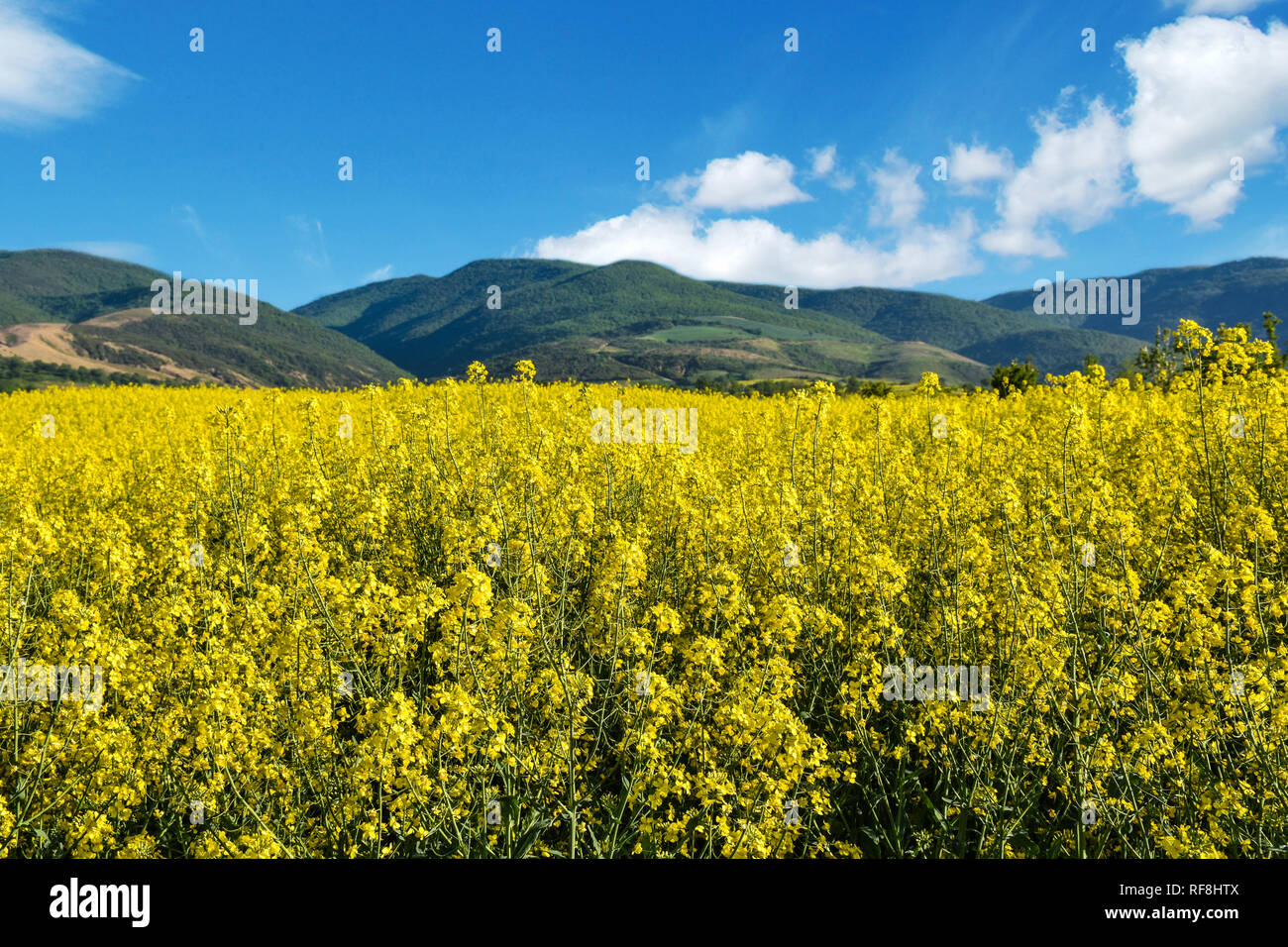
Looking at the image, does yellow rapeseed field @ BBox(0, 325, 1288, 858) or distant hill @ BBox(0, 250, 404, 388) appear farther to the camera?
→ distant hill @ BBox(0, 250, 404, 388)

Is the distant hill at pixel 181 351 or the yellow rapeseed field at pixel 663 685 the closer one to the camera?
the yellow rapeseed field at pixel 663 685

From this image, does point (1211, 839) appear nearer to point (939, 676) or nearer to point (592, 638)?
point (939, 676)

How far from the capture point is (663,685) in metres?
3.51

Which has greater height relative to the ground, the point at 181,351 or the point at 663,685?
the point at 181,351

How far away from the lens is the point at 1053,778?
4.42 metres

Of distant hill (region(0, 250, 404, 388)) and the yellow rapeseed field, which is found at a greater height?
distant hill (region(0, 250, 404, 388))

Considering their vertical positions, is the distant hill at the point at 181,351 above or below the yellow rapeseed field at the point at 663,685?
above

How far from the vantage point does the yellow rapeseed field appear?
11.5 feet

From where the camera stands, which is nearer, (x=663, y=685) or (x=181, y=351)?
(x=663, y=685)

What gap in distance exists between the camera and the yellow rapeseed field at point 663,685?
352 centimetres

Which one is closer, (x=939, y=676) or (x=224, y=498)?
(x=939, y=676)
